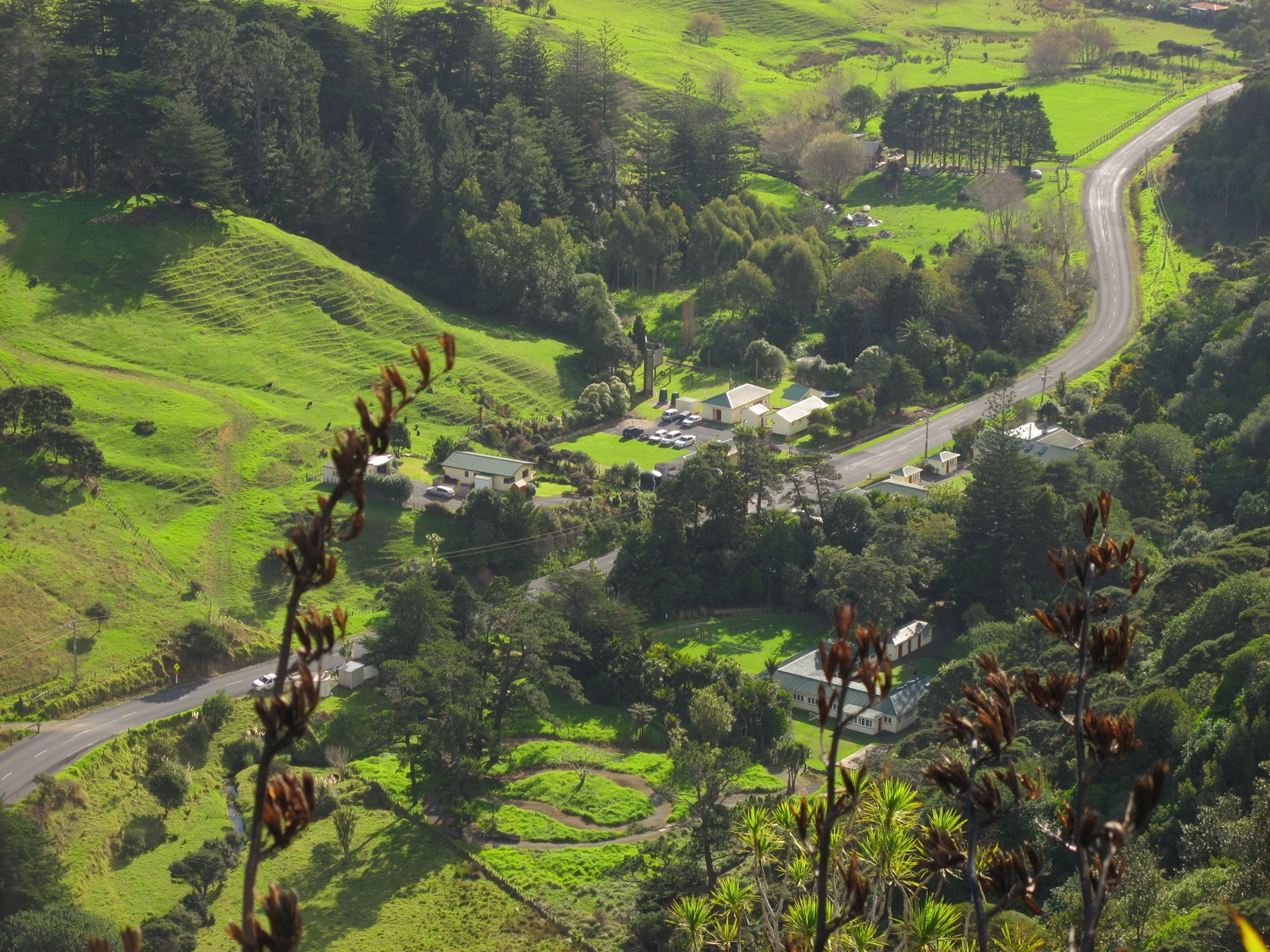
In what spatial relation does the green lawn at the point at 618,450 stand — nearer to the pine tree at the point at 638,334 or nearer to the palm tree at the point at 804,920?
the pine tree at the point at 638,334

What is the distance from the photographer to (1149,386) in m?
79.0

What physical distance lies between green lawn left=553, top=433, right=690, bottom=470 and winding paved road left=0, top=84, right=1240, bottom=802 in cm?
993

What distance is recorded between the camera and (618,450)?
74.8m

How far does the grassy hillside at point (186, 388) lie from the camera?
178 ft

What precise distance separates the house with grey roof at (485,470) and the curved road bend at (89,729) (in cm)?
1685

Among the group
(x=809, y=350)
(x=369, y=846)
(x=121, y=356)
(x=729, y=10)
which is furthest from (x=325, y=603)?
(x=729, y=10)

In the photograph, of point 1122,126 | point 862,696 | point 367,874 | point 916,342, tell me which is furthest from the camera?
point 1122,126

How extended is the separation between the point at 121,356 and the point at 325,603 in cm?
2317

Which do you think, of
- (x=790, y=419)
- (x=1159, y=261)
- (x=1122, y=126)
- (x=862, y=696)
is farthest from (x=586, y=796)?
(x=1122, y=126)

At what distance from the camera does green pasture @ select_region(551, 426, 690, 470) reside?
73250mm

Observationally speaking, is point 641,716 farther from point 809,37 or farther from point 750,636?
point 809,37

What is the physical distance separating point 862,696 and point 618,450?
81.7 feet

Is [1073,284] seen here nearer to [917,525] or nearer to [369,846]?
[917,525]

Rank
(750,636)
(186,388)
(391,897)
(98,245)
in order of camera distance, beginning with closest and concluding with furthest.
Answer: (391,897) → (750,636) → (186,388) → (98,245)
